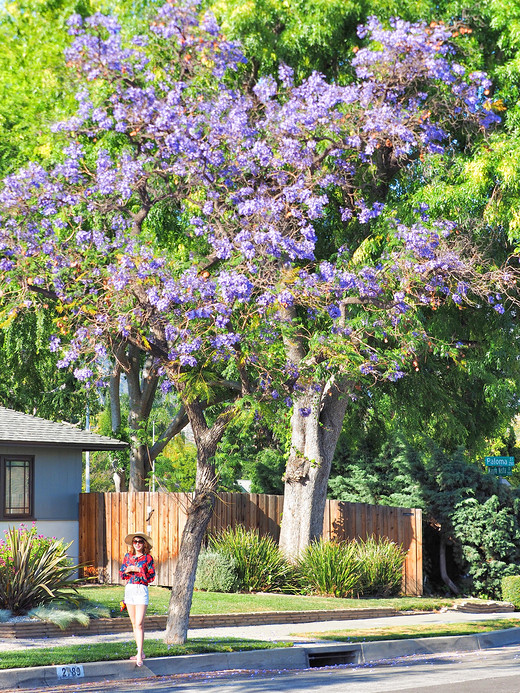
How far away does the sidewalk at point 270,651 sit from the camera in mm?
10909

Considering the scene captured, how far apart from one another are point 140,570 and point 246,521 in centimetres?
948

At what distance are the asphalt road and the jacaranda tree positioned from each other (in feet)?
5.76

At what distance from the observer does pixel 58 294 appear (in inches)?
529

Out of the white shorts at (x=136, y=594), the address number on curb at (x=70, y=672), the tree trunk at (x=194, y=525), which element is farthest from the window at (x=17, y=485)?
the address number on curb at (x=70, y=672)

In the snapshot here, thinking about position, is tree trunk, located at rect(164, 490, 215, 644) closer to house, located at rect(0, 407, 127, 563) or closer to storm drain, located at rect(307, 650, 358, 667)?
storm drain, located at rect(307, 650, 358, 667)

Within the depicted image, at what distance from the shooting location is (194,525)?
1277 cm

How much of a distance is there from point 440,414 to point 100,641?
1317 cm

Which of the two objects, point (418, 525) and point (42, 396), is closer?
point (418, 525)

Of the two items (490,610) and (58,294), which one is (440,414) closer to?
(490,610)

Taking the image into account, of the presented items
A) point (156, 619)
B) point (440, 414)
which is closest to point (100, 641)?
point (156, 619)

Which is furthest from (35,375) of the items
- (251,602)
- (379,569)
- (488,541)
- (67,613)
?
(67,613)

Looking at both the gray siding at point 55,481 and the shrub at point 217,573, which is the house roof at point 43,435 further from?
the shrub at point 217,573

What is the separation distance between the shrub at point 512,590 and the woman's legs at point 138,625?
10.9m

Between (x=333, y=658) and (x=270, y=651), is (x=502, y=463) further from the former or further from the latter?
(x=270, y=651)
